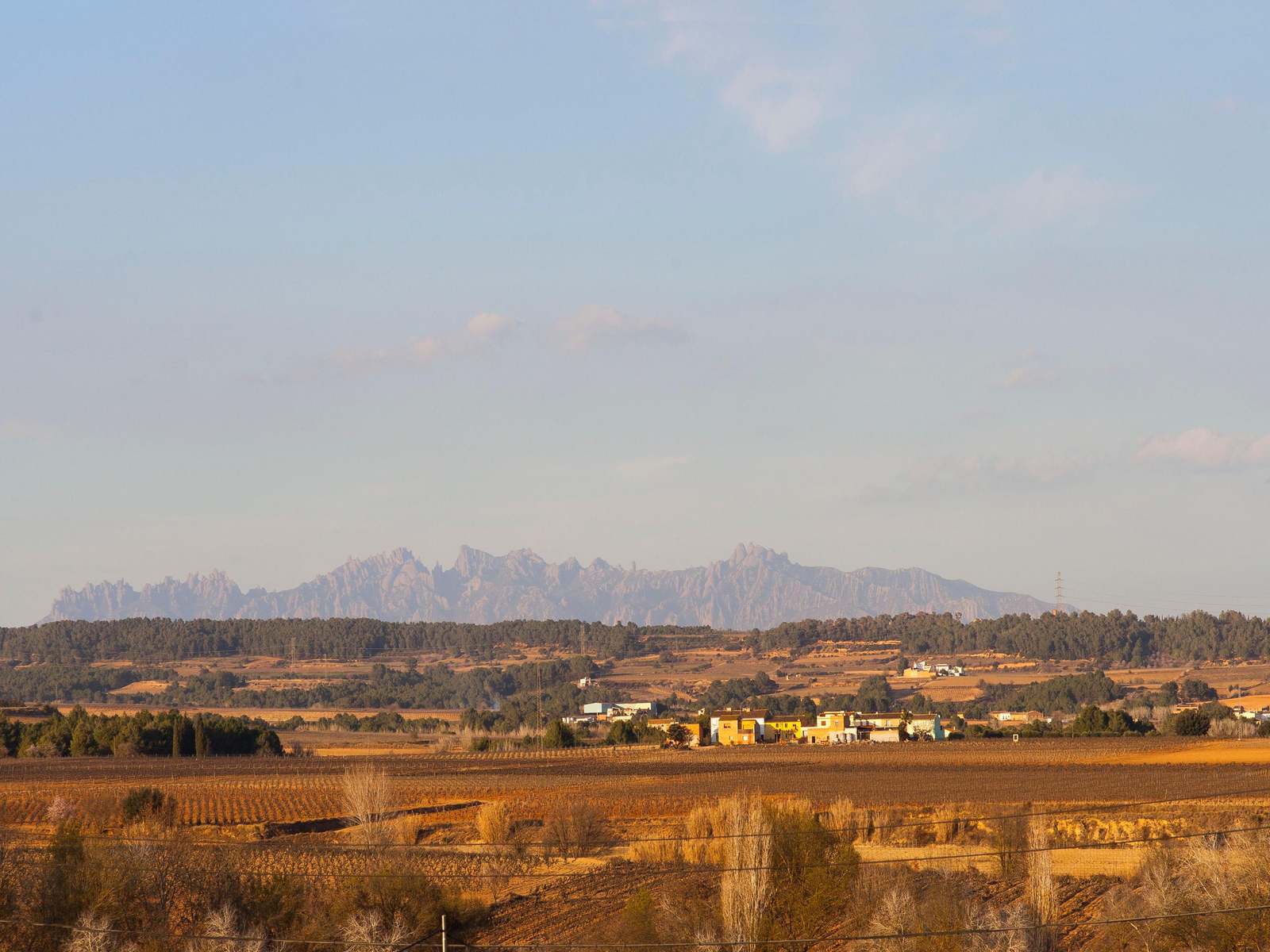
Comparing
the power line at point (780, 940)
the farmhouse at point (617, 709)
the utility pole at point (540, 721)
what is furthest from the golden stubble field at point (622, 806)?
the farmhouse at point (617, 709)

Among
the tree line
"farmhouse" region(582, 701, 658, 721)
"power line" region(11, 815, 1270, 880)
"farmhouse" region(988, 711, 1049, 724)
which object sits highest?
"power line" region(11, 815, 1270, 880)

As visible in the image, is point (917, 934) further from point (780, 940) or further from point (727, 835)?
point (727, 835)

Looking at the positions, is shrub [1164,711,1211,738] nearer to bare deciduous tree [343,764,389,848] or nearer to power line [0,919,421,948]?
bare deciduous tree [343,764,389,848]

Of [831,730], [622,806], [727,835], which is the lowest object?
[831,730]

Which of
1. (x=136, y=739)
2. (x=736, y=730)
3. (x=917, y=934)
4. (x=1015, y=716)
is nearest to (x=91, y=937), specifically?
(x=917, y=934)

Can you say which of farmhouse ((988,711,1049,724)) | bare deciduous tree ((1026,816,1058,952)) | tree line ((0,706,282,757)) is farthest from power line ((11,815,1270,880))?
farmhouse ((988,711,1049,724))

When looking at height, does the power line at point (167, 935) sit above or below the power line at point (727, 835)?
above

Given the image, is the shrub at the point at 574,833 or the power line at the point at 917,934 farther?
the shrub at the point at 574,833

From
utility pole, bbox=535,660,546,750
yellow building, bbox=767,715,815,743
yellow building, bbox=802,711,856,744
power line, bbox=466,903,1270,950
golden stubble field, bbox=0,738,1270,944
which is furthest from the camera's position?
yellow building, bbox=767,715,815,743

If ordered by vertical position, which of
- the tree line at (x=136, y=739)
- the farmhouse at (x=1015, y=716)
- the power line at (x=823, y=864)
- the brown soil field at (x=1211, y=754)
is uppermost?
the power line at (x=823, y=864)

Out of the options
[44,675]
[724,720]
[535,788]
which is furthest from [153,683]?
[535,788]

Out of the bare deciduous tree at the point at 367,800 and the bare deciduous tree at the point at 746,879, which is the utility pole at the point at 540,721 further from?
the bare deciduous tree at the point at 746,879

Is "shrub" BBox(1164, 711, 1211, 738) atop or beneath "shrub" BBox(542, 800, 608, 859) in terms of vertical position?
beneath

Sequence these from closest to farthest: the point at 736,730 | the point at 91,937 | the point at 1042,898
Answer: the point at 91,937, the point at 1042,898, the point at 736,730
